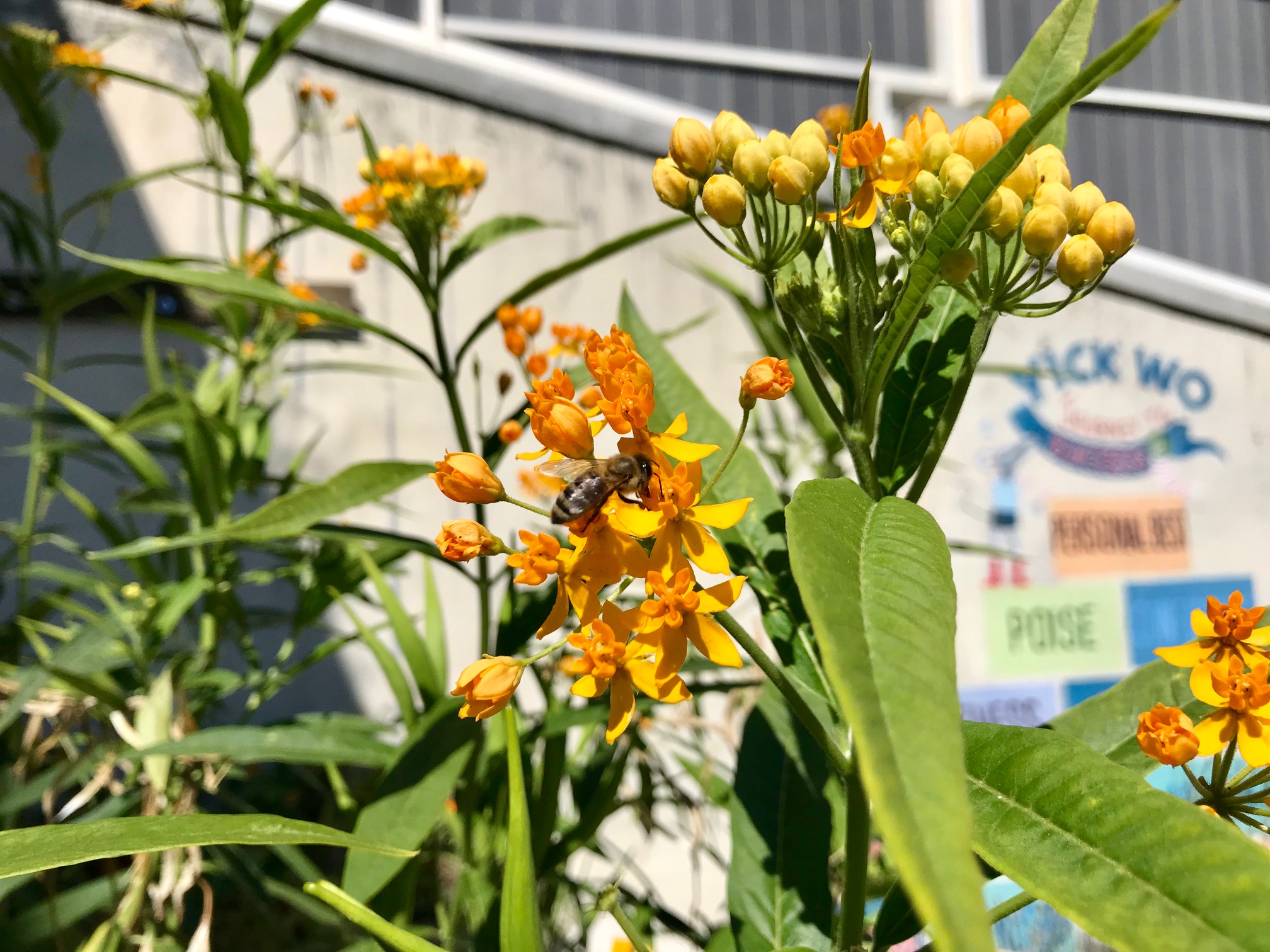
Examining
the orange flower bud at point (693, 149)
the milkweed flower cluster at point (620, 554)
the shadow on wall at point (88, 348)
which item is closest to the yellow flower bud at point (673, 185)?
the orange flower bud at point (693, 149)

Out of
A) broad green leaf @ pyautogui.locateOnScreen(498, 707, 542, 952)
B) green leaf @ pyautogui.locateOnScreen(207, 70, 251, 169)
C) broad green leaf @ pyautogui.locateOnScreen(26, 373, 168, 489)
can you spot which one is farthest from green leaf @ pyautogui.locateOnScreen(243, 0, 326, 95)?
broad green leaf @ pyautogui.locateOnScreen(498, 707, 542, 952)

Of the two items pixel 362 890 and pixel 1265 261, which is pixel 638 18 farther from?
pixel 362 890

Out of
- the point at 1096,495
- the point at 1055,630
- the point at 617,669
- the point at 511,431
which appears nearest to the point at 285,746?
the point at 511,431

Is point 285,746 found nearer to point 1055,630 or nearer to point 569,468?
point 569,468

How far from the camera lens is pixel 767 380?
0.45m

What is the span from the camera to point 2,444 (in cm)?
194

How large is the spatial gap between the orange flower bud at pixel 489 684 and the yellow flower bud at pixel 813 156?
32 centimetres

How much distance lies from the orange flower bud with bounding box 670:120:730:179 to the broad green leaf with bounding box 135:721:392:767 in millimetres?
576

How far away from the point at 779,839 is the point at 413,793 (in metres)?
0.30

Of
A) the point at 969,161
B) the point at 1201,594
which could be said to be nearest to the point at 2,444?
the point at 969,161

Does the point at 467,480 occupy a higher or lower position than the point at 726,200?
lower

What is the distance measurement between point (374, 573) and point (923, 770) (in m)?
0.74

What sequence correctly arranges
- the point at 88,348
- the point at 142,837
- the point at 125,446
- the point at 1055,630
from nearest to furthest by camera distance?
1. the point at 142,837
2. the point at 125,446
3. the point at 88,348
4. the point at 1055,630

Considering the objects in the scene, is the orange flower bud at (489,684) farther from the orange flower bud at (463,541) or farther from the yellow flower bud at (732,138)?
the yellow flower bud at (732,138)
